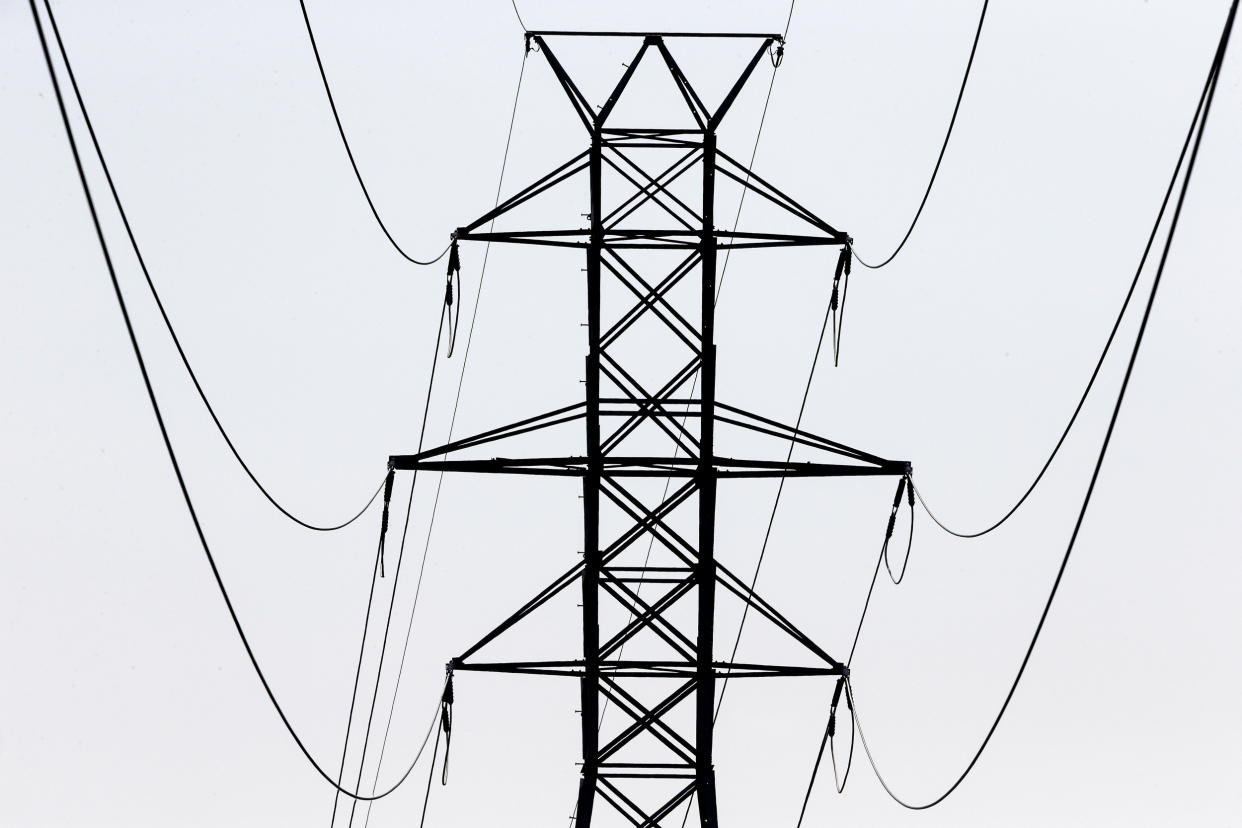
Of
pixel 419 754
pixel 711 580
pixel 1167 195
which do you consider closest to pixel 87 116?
pixel 1167 195

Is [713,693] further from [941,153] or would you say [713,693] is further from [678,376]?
[941,153]

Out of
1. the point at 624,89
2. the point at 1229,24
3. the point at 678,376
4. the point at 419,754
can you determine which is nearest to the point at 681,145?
the point at 624,89

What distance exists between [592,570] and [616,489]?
0.85 meters

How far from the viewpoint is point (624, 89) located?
2012cm

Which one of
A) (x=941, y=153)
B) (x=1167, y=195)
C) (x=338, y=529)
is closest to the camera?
(x=1167, y=195)

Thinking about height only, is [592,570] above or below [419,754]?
above

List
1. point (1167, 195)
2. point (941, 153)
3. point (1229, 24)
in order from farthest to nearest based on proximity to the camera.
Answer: point (941, 153) < point (1167, 195) < point (1229, 24)

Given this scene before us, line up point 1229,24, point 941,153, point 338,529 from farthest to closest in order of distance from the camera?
point 941,153, point 338,529, point 1229,24

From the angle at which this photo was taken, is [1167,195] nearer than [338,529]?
Yes

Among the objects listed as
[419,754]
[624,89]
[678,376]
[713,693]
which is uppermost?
[624,89]

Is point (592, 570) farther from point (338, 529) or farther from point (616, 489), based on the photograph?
point (338, 529)

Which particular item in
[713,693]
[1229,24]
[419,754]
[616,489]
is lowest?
[419,754]

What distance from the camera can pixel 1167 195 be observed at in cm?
1122

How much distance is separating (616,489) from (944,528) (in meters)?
4.04
